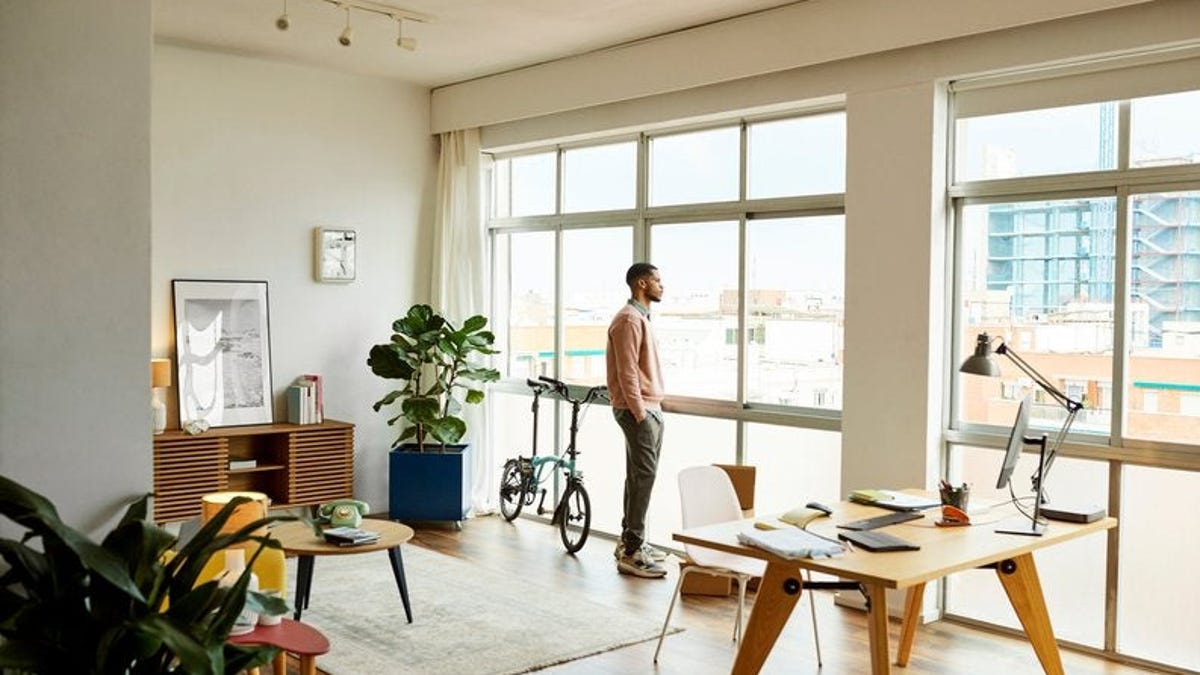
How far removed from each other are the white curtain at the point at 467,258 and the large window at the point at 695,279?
220 millimetres

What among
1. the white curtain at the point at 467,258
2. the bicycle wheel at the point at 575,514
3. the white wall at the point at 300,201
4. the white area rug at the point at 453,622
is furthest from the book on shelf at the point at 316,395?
the bicycle wheel at the point at 575,514

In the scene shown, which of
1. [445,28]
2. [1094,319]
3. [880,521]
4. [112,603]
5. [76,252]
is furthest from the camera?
[445,28]

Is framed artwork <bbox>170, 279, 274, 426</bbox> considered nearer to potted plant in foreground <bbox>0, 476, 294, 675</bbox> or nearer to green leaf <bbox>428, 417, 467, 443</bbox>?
green leaf <bbox>428, 417, 467, 443</bbox>

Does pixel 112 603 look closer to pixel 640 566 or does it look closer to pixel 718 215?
pixel 640 566

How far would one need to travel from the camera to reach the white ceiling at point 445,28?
6.02 metres

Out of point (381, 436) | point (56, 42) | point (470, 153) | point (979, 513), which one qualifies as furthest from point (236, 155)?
point (979, 513)

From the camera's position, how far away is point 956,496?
436 cm

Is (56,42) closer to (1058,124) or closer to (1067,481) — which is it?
(1058,124)

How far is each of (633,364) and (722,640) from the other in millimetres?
1703

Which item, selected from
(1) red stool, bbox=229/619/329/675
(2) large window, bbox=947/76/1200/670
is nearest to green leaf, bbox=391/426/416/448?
(2) large window, bbox=947/76/1200/670

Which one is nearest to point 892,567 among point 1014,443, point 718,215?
point 1014,443

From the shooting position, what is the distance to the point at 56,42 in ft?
10.8

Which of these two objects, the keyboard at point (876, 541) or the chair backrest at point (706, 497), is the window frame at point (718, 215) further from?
the keyboard at point (876, 541)

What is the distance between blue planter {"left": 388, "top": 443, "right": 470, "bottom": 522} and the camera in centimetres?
750
